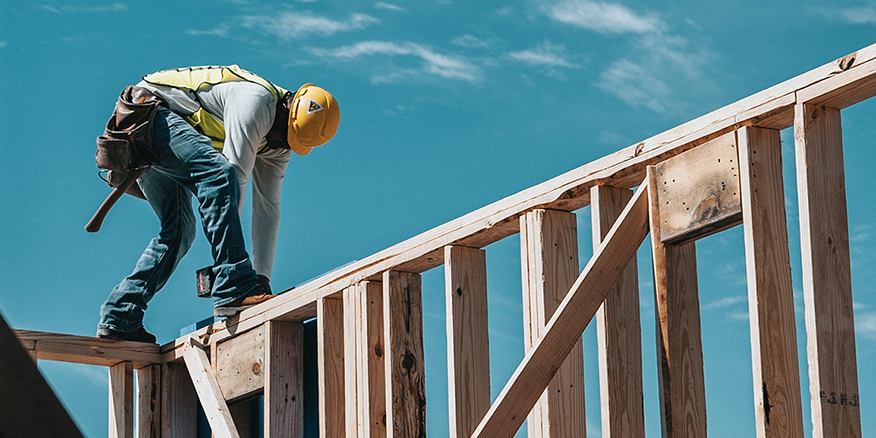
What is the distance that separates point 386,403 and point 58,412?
4.40m

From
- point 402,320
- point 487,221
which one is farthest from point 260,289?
point 487,221

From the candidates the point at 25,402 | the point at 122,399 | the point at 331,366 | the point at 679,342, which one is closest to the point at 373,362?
the point at 331,366

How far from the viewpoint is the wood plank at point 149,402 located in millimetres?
8258

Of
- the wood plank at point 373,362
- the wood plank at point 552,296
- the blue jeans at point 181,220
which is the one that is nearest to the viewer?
the wood plank at point 552,296

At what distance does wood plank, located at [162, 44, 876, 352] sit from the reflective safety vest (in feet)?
4.07

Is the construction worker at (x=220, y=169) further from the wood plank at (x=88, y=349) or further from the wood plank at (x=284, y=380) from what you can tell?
the wood plank at (x=284, y=380)

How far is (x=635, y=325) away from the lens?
537 centimetres

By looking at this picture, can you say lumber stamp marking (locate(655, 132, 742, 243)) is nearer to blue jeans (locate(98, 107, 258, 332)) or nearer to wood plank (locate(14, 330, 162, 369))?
blue jeans (locate(98, 107, 258, 332))

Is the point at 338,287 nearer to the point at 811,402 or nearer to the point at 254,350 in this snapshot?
the point at 254,350

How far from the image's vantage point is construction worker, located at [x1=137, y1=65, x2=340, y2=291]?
7.51 meters

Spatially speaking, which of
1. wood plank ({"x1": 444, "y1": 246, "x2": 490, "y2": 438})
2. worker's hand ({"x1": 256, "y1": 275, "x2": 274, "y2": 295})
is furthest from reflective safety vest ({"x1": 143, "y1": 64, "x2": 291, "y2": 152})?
wood plank ({"x1": 444, "y1": 246, "x2": 490, "y2": 438})

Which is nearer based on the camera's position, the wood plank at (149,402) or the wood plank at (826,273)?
the wood plank at (826,273)

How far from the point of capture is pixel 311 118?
773 cm

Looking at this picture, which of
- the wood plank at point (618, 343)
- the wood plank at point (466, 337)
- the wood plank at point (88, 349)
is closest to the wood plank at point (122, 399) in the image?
the wood plank at point (88, 349)
